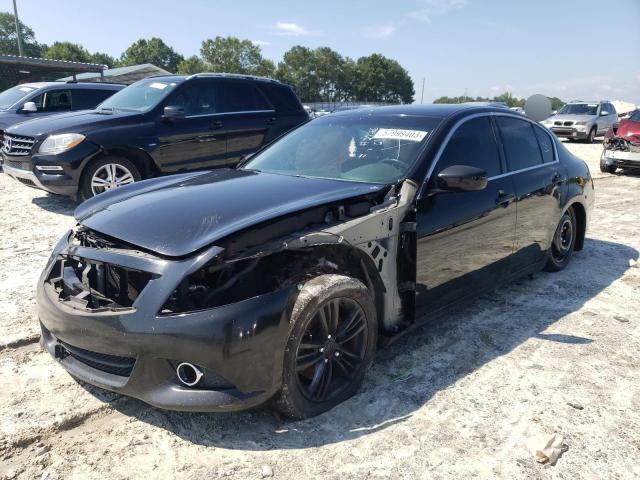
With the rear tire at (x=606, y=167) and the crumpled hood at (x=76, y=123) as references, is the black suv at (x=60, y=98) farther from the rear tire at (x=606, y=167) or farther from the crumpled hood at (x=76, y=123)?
the rear tire at (x=606, y=167)

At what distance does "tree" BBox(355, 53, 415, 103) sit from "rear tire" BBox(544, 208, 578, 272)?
109 metres

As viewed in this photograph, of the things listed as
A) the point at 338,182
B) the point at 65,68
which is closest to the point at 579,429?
the point at 338,182

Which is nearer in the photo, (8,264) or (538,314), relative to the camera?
(538,314)

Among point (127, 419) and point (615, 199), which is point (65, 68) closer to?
point (615, 199)

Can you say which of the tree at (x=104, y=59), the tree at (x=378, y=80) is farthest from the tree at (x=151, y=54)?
the tree at (x=378, y=80)

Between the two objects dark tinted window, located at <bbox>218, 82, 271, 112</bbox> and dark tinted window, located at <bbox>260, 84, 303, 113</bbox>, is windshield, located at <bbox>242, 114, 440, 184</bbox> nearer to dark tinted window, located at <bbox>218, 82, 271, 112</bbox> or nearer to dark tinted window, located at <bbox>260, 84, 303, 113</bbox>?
dark tinted window, located at <bbox>218, 82, 271, 112</bbox>

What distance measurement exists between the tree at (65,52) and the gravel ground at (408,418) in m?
97.5

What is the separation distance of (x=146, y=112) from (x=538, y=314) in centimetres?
563

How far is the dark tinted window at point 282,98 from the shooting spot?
855 centimetres

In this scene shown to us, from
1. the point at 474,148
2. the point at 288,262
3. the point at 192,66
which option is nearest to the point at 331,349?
the point at 288,262

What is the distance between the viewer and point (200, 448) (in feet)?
8.21

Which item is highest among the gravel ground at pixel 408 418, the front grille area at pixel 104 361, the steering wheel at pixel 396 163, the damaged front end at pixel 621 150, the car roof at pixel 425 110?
the car roof at pixel 425 110

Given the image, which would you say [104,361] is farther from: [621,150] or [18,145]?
[621,150]

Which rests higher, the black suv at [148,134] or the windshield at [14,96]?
the windshield at [14,96]
